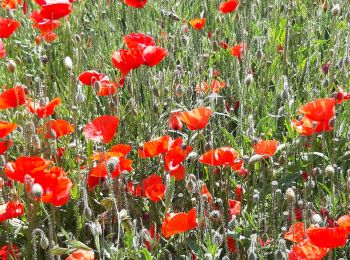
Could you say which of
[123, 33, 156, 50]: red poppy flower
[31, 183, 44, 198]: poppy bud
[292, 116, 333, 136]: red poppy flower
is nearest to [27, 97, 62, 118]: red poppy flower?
[123, 33, 156, 50]: red poppy flower

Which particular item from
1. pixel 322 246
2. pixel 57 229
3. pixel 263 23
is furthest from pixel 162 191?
pixel 263 23

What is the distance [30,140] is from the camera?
7.22 ft

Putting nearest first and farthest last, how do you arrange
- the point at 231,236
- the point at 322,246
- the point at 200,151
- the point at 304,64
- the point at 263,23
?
the point at 322,246 < the point at 231,236 < the point at 200,151 < the point at 304,64 < the point at 263,23

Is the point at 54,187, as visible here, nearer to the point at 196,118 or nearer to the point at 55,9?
the point at 196,118

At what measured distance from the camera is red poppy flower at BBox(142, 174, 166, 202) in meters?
1.98

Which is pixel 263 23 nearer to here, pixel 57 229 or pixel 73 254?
pixel 57 229

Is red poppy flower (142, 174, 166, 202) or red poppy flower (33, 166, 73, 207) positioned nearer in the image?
red poppy flower (33, 166, 73, 207)

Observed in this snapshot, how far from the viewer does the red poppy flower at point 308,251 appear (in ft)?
5.26

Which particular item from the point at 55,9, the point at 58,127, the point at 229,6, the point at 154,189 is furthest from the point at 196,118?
the point at 229,6

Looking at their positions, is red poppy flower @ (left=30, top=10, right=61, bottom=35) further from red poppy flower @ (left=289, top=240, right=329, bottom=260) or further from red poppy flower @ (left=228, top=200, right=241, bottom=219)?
red poppy flower @ (left=289, top=240, right=329, bottom=260)

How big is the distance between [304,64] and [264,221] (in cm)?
115

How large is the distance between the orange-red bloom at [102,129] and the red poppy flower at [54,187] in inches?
10.5

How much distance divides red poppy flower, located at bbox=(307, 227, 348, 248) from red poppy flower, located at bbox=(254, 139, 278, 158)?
0.50 meters

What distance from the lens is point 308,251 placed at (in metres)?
1.61
